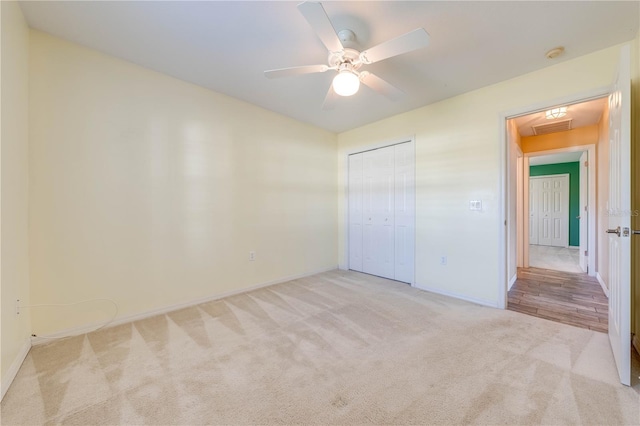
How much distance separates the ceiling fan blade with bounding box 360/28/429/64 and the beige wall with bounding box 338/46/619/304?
1.71 meters

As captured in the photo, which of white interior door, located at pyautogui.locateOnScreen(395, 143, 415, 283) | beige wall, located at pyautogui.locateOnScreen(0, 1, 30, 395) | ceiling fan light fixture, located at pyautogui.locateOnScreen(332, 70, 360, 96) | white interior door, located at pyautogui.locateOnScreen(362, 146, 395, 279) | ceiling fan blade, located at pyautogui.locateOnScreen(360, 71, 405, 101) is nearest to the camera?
beige wall, located at pyautogui.locateOnScreen(0, 1, 30, 395)

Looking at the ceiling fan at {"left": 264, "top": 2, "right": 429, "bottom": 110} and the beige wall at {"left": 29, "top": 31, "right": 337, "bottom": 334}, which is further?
the beige wall at {"left": 29, "top": 31, "right": 337, "bottom": 334}

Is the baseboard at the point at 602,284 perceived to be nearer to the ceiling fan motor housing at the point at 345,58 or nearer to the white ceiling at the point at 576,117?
the white ceiling at the point at 576,117

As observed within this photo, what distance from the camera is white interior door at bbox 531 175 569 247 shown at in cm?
661

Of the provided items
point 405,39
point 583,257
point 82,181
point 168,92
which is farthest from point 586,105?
point 82,181

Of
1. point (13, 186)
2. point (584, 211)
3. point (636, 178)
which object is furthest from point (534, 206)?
point (13, 186)

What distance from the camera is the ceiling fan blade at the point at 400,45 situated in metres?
1.47

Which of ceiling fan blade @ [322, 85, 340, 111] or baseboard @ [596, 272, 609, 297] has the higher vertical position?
ceiling fan blade @ [322, 85, 340, 111]

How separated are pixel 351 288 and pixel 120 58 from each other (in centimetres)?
355

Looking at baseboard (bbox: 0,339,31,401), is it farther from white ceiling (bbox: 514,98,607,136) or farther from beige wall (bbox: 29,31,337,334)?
white ceiling (bbox: 514,98,607,136)

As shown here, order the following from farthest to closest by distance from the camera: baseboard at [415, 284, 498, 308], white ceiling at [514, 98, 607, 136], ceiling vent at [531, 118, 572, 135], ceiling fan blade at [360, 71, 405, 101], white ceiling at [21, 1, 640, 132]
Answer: ceiling vent at [531, 118, 572, 135]
white ceiling at [514, 98, 607, 136]
baseboard at [415, 284, 498, 308]
ceiling fan blade at [360, 71, 405, 101]
white ceiling at [21, 1, 640, 132]

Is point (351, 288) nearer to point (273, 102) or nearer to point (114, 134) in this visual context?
point (273, 102)

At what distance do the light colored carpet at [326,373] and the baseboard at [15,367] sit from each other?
37mm

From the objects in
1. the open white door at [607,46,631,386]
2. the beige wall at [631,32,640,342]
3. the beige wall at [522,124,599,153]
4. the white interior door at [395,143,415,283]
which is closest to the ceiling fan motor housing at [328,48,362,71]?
the open white door at [607,46,631,386]
